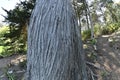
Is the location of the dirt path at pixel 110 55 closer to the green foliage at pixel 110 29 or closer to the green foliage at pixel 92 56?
the green foliage at pixel 92 56

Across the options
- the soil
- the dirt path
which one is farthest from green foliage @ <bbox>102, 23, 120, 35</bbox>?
the soil

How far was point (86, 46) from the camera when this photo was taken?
37.3ft

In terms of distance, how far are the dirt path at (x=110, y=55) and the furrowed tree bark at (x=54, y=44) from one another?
4675 mm

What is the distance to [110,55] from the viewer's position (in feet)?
36.4

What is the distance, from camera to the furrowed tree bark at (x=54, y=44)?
4.91m

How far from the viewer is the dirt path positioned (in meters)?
9.78

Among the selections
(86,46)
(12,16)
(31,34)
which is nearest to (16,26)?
(12,16)

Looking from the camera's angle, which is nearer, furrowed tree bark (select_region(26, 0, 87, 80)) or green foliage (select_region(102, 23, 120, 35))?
furrowed tree bark (select_region(26, 0, 87, 80))

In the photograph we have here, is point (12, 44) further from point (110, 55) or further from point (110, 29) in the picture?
point (110, 29)

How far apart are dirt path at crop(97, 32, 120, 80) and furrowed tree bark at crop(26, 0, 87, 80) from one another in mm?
4675

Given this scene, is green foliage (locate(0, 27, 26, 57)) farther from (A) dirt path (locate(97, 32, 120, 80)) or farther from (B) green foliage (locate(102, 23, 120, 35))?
(B) green foliage (locate(102, 23, 120, 35))

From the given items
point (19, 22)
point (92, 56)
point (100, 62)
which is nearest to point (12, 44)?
point (19, 22)

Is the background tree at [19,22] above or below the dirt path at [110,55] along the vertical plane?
above

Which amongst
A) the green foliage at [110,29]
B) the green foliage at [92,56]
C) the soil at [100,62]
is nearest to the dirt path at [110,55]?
the soil at [100,62]
